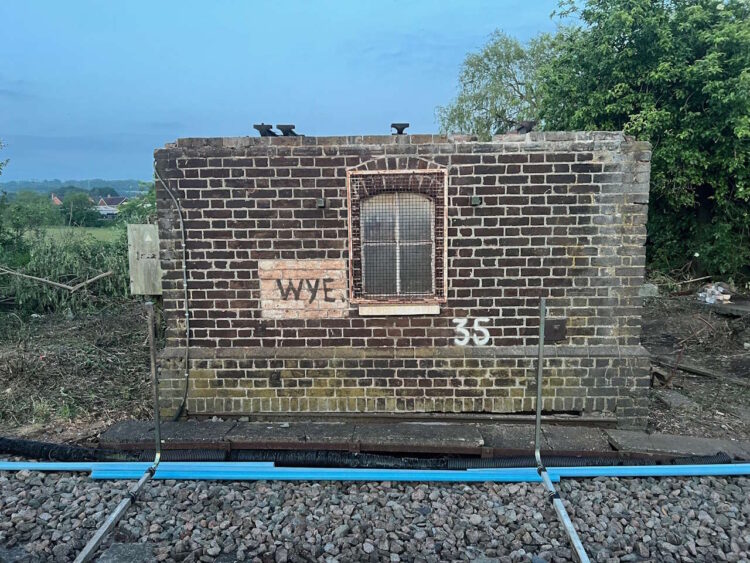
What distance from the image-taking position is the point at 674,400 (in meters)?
7.36

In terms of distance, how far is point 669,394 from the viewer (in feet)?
24.9

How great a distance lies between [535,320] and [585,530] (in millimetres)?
2489

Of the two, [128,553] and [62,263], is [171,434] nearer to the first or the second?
[128,553]

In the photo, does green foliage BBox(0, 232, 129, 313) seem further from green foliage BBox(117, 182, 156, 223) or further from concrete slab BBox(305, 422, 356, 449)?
concrete slab BBox(305, 422, 356, 449)

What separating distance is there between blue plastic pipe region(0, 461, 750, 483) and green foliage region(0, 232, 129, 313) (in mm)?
8364

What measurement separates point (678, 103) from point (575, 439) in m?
12.5

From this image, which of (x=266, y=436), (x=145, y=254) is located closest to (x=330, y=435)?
(x=266, y=436)

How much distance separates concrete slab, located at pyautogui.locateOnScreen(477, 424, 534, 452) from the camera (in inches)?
222

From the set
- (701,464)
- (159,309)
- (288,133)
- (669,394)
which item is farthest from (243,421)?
(669,394)

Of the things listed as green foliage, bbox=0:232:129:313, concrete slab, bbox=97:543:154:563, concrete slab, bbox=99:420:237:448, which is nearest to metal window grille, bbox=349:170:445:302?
concrete slab, bbox=99:420:237:448

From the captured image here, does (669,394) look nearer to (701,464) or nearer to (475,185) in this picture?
(701,464)

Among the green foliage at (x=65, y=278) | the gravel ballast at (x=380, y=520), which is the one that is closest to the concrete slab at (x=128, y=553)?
the gravel ballast at (x=380, y=520)

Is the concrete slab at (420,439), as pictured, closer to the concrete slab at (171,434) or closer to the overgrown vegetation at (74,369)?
the concrete slab at (171,434)

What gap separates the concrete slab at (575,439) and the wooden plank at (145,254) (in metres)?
4.86
